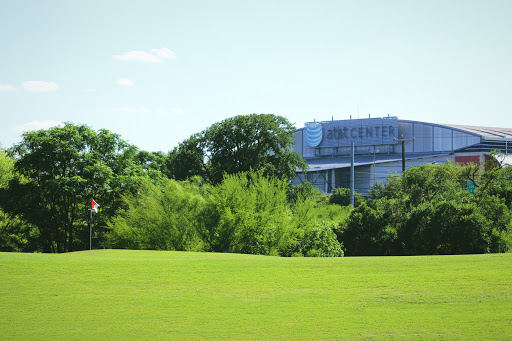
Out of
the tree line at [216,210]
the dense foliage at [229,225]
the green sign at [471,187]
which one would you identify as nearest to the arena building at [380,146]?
the green sign at [471,187]

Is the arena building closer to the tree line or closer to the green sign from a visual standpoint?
the green sign

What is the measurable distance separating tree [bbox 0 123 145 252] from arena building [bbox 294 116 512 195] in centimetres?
4752

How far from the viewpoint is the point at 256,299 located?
14.2m

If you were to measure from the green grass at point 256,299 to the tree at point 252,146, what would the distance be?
35.2 m

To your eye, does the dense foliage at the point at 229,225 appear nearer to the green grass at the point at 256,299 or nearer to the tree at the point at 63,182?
the tree at the point at 63,182

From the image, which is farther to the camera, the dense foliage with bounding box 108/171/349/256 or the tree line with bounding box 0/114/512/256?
the dense foliage with bounding box 108/171/349/256

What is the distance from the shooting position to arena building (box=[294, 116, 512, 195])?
296 ft

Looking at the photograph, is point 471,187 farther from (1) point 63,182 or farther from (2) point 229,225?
(1) point 63,182

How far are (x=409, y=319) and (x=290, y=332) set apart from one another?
9.24 feet

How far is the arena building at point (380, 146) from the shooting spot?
296 feet

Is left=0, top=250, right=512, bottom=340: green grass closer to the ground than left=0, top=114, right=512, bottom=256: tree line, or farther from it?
closer to the ground

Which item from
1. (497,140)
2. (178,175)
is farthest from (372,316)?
(497,140)

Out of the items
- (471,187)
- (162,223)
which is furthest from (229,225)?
(471,187)

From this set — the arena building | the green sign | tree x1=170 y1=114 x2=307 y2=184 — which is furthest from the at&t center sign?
the green sign
